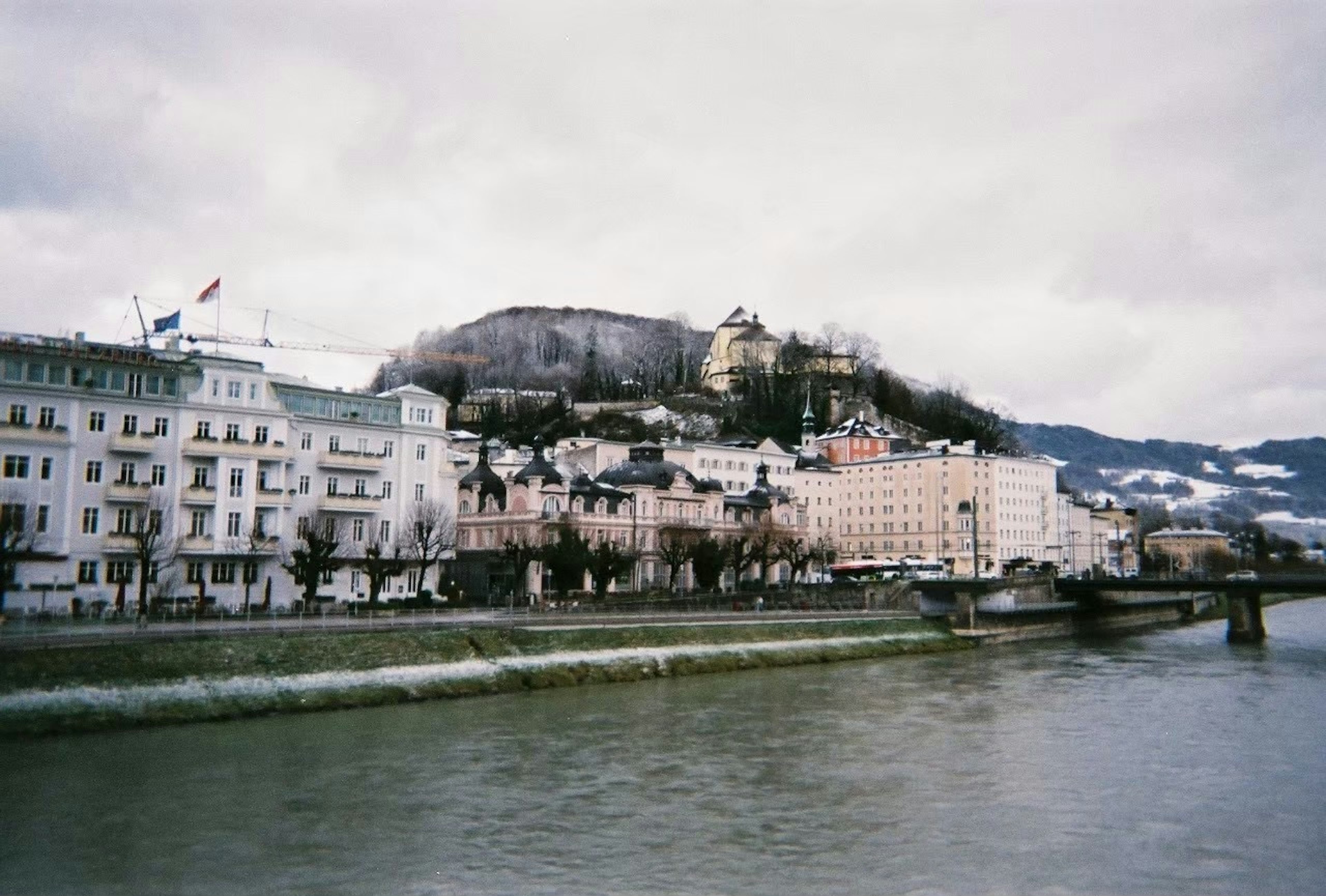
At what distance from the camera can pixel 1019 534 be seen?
144250mm

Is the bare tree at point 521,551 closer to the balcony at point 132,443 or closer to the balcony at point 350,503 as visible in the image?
the balcony at point 350,503

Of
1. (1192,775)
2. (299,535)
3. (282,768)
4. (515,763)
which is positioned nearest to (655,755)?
(515,763)

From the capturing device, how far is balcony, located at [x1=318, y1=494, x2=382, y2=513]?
65688mm

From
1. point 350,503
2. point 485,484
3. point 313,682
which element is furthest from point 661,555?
point 313,682

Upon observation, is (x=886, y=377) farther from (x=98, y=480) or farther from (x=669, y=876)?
(x=669, y=876)

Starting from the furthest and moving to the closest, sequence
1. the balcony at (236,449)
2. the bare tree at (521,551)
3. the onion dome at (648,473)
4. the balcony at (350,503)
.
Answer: the onion dome at (648,473)
the bare tree at (521,551)
the balcony at (350,503)
the balcony at (236,449)

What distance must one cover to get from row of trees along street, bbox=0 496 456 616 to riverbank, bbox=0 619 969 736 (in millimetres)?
10502

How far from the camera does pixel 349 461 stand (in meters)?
67.1

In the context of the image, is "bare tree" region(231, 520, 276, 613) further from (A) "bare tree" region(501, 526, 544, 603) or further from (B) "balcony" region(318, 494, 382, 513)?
(A) "bare tree" region(501, 526, 544, 603)

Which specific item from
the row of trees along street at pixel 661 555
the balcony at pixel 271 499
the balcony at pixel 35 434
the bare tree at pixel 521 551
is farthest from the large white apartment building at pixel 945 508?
the balcony at pixel 35 434

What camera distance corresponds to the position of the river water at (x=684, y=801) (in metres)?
22.0

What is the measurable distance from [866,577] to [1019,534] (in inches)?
1723

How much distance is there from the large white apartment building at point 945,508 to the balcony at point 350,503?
3239 inches

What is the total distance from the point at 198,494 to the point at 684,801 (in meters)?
41.0
